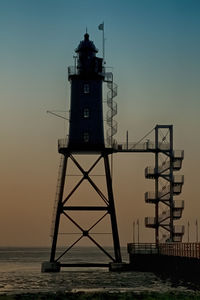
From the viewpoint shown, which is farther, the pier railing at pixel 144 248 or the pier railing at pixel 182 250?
the pier railing at pixel 144 248

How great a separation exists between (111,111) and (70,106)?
399 cm

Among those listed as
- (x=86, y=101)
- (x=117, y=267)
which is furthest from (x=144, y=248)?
(x=86, y=101)

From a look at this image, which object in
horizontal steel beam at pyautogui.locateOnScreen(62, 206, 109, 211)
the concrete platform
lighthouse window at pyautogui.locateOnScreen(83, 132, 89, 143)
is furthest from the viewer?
the concrete platform

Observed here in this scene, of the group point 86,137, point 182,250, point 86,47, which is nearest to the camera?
point 182,250

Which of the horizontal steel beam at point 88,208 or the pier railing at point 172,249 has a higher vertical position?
the horizontal steel beam at point 88,208

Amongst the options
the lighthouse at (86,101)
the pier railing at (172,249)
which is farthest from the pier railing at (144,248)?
the lighthouse at (86,101)

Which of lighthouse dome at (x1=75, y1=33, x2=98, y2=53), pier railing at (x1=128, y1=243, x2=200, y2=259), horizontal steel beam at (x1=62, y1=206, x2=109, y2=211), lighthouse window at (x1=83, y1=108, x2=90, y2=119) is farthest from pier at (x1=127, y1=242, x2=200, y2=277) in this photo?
lighthouse dome at (x1=75, y1=33, x2=98, y2=53)

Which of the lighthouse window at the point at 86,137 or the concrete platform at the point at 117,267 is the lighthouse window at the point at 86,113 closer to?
the lighthouse window at the point at 86,137

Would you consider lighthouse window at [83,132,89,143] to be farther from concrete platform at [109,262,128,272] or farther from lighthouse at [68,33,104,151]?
concrete platform at [109,262,128,272]

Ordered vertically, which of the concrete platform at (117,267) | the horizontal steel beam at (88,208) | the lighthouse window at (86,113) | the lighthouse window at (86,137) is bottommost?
the concrete platform at (117,267)

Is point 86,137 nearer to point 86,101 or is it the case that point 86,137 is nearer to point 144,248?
point 86,101

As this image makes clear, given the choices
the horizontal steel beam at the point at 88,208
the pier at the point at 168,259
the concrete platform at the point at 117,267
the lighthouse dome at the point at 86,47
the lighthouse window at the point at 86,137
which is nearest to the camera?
the pier at the point at 168,259

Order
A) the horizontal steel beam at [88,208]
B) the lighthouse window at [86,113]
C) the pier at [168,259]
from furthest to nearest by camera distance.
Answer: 1. the lighthouse window at [86,113]
2. the horizontal steel beam at [88,208]
3. the pier at [168,259]

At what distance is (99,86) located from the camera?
217ft
